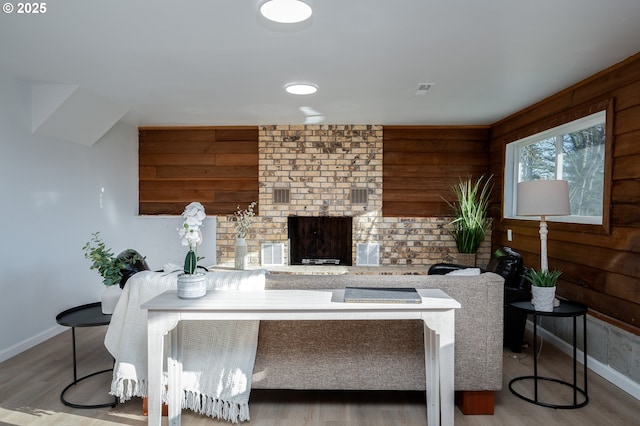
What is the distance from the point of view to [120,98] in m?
4.11

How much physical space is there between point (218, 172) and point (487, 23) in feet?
13.5

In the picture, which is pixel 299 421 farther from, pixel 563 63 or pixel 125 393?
pixel 563 63

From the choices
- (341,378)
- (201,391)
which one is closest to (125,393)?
(201,391)

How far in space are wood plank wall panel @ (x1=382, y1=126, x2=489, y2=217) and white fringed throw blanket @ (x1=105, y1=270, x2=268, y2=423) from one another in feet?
11.9

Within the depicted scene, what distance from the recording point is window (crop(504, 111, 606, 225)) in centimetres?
339

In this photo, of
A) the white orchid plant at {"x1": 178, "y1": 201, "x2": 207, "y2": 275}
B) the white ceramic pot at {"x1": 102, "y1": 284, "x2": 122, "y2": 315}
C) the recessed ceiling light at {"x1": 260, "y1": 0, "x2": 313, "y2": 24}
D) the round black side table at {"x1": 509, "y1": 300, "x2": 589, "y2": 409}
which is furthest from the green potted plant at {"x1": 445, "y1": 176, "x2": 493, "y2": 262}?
the white ceramic pot at {"x1": 102, "y1": 284, "x2": 122, "y2": 315}

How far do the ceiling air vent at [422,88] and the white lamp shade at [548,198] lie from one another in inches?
50.9

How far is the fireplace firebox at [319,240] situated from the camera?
5621 mm

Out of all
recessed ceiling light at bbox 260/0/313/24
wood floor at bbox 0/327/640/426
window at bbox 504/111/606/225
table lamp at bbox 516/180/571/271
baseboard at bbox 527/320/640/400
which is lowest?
wood floor at bbox 0/327/640/426

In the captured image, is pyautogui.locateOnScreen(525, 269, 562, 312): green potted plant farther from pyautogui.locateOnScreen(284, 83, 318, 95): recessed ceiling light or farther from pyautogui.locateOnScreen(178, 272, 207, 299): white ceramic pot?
pyautogui.locateOnScreen(284, 83, 318, 95): recessed ceiling light

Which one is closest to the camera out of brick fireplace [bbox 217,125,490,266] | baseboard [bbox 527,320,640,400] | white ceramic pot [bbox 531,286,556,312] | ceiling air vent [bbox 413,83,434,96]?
white ceramic pot [bbox 531,286,556,312]

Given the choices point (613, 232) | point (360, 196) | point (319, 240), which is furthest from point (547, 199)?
point (319, 240)

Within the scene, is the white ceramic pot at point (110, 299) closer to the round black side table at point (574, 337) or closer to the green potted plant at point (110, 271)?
the green potted plant at point (110, 271)

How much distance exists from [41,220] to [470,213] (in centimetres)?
464
